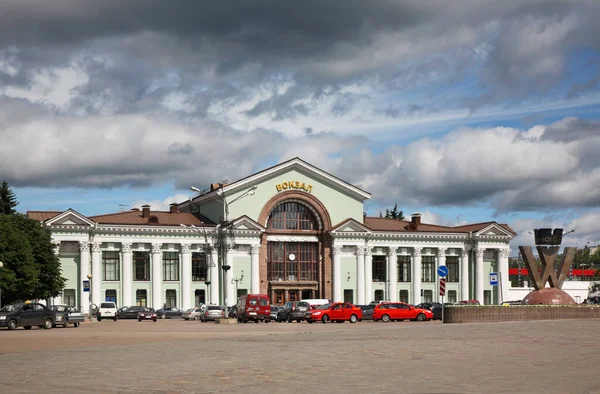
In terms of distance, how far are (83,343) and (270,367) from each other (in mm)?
13152

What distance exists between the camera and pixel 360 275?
300 feet

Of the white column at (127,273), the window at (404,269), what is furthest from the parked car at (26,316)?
the window at (404,269)

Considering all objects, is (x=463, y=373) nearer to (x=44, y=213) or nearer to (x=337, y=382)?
(x=337, y=382)

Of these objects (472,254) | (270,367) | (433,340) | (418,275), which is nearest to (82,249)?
(418,275)

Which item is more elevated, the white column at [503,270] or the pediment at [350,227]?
the pediment at [350,227]

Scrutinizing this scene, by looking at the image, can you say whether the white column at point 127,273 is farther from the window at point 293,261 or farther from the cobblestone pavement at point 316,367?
the cobblestone pavement at point 316,367

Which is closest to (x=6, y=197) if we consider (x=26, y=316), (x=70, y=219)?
(x=70, y=219)

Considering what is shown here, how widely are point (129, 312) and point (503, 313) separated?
3694 cm

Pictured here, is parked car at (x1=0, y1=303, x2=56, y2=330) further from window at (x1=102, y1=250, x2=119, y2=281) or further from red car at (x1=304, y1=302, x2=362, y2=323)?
window at (x1=102, y1=250, x2=119, y2=281)

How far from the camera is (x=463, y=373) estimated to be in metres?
16.6

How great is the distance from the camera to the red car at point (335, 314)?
185 ft

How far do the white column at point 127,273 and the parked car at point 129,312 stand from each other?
909 centimetres

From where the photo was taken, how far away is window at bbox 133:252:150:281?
86062 mm

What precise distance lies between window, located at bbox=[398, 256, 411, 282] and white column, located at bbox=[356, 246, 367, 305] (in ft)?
16.5
